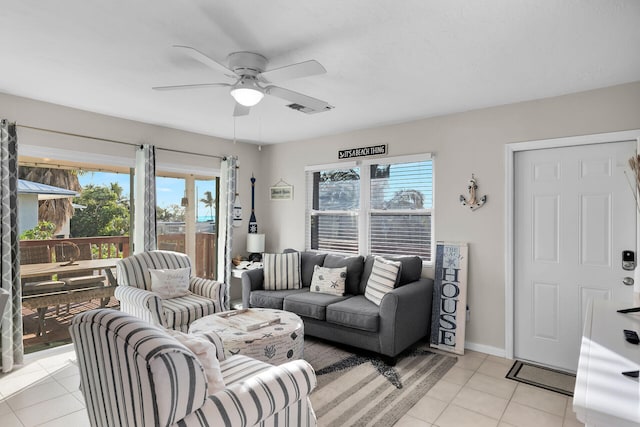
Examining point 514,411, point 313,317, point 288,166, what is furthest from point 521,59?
point 288,166

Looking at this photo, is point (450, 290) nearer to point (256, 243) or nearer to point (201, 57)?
point (256, 243)

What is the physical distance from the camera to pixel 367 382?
304 centimetres

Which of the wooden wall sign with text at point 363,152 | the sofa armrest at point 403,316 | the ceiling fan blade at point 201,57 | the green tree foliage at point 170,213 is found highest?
the ceiling fan blade at point 201,57

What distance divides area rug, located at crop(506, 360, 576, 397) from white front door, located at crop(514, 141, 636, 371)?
0.10 m

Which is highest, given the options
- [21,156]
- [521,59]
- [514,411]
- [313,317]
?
[521,59]

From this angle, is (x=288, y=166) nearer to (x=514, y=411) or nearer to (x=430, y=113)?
(x=430, y=113)

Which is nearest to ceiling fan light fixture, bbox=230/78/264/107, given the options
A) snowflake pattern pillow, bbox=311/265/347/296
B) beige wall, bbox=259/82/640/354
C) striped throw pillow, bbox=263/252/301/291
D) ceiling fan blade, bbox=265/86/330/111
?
ceiling fan blade, bbox=265/86/330/111

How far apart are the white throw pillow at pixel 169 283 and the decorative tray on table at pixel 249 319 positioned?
2.91 feet

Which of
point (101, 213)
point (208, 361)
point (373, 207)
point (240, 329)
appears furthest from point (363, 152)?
point (208, 361)

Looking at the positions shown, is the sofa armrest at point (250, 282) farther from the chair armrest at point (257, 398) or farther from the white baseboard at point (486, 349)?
the chair armrest at point (257, 398)

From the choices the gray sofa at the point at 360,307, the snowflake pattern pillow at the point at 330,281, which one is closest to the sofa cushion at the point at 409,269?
the gray sofa at the point at 360,307

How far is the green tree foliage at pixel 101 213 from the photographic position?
399 cm

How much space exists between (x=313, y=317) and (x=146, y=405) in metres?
2.52

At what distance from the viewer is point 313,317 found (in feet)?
12.5
